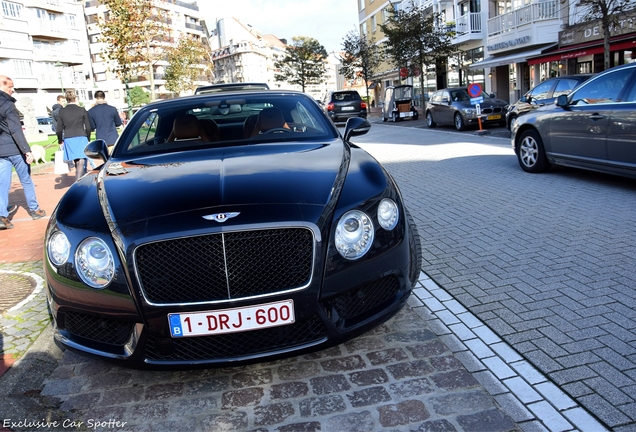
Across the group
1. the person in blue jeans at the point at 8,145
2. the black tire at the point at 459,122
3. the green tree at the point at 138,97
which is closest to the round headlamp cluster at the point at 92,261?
the person in blue jeans at the point at 8,145

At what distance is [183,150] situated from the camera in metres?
4.02

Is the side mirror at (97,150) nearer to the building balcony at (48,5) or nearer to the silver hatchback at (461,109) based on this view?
the silver hatchback at (461,109)

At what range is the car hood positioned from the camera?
2.79 metres

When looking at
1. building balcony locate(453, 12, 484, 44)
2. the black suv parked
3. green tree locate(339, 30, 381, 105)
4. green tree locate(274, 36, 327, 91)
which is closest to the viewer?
the black suv parked

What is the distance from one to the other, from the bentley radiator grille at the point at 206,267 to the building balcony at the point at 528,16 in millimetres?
26701

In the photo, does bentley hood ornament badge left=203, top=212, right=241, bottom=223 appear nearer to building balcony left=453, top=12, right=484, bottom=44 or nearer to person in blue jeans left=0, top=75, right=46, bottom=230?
person in blue jeans left=0, top=75, right=46, bottom=230

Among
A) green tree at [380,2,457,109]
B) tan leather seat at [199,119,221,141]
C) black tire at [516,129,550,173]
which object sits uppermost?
green tree at [380,2,457,109]

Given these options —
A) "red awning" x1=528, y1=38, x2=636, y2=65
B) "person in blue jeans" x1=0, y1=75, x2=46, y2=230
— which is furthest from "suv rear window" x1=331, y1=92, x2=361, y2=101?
"person in blue jeans" x1=0, y1=75, x2=46, y2=230

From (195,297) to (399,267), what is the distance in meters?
1.10

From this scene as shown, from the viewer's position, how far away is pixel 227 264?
262cm

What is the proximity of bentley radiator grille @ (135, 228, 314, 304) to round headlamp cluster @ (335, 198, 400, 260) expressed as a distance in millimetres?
356

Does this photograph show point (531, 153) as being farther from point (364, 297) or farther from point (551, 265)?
point (364, 297)

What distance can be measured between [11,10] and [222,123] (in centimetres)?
6716

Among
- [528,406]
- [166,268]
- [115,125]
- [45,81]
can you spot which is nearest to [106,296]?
[166,268]
